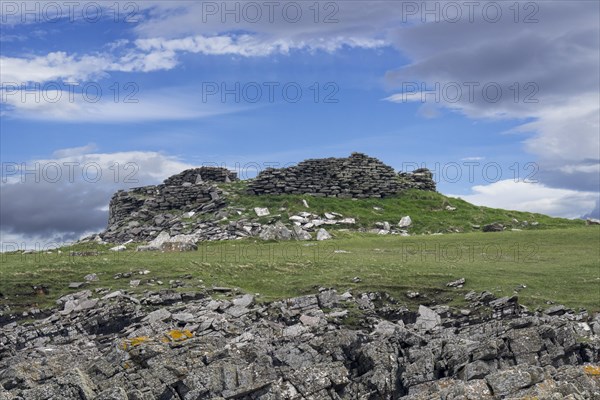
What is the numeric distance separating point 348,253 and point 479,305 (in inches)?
681

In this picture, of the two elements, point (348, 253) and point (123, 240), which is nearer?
point (348, 253)

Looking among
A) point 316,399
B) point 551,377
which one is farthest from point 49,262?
point 551,377

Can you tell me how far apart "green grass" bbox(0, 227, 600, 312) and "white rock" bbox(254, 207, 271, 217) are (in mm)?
12811

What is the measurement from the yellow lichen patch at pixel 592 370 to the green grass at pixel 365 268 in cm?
1481

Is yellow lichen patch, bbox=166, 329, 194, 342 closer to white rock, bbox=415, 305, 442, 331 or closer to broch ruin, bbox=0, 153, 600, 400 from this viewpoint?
broch ruin, bbox=0, 153, 600, 400

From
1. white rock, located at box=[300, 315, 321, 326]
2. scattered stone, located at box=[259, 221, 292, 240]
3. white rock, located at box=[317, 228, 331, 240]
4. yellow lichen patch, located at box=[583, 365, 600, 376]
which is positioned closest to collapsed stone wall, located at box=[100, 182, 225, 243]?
scattered stone, located at box=[259, 221, 292, 240]

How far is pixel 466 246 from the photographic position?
2315 inches

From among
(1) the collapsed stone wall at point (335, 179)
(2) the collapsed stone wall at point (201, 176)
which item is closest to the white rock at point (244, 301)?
(1) the collapsed stone wall at point (335, 179)

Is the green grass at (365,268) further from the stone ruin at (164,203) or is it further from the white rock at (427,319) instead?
the stone ruin at (164,203)

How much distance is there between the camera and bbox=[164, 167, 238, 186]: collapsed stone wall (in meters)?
90.0

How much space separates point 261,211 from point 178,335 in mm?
44530

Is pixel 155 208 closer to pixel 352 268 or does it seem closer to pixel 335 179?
pixel 335 179

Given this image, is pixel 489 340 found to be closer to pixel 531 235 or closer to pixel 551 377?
pixel 551 377

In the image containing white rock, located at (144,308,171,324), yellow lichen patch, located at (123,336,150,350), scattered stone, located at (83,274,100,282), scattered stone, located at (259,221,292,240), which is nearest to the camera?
yellow lichen patch, located at (123,336,150,350)
